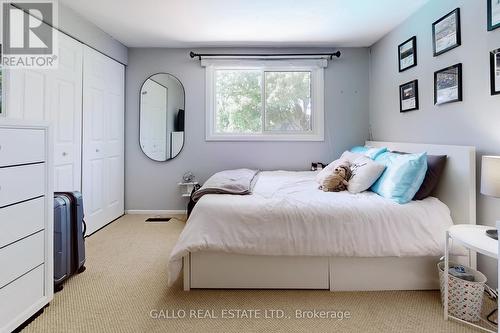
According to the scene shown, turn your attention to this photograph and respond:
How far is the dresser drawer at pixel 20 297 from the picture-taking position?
1.45m

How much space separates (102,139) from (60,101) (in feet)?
2.56

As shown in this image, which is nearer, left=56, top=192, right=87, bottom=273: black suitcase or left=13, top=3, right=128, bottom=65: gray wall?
left=56, top=192, right=87, bottom=273: black suitcase

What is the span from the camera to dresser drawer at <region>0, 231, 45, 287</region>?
1.44 m

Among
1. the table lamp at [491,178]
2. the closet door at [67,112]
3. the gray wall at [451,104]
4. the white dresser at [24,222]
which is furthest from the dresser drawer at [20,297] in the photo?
the gray wall at [451,104]

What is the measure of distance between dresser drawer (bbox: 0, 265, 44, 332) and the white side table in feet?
7.31

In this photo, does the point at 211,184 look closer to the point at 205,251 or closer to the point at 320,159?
the point at 205,251

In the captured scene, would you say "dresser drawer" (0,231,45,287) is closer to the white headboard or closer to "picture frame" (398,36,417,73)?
the white headboard

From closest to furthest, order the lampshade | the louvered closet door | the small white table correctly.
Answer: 1. the small white table
2. the lampshade
3. the louvered closet door

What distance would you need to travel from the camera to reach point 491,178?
5.08 feet

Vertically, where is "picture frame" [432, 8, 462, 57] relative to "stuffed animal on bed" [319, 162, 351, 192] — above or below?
above

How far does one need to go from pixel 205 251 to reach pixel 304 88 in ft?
9.40

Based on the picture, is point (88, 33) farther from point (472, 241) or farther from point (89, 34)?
point (472, 241)

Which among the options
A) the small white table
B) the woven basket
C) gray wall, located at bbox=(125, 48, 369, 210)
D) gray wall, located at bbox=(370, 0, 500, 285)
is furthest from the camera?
gray wall, located at bbox=(125, 48, 369, 210)

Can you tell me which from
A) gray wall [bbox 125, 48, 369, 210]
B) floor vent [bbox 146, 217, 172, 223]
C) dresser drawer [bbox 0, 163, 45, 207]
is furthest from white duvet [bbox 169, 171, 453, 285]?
gray wall [bbox 125, 48, 369, 210]
